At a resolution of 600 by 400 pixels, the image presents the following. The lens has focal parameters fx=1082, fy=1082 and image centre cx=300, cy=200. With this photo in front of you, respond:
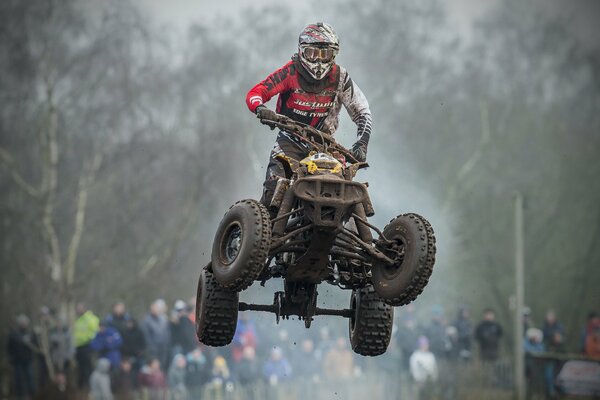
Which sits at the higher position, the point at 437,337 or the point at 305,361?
the point at 437,337

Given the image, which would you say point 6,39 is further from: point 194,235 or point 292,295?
point 292,295

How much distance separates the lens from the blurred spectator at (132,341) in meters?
21.9

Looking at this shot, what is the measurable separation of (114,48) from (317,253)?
86.0ft

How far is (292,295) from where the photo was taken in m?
13.0

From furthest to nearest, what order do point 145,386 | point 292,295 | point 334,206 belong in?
point 145,386 < point 292,295 < point 334,206

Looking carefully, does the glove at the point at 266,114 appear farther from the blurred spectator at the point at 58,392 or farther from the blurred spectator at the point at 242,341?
the blurred spectator at the point at 58,392

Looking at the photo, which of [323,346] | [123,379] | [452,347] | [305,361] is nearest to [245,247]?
[123,379]

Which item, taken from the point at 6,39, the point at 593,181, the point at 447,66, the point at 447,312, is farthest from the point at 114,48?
the point at 593,181

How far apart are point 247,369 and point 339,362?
2.74m

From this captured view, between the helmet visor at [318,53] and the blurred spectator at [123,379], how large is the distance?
11.0 m

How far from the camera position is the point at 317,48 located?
41.9 ft

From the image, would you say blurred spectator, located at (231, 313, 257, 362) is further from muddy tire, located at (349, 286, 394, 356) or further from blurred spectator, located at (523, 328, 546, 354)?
muddy tire, located at (349, 286, 394, 356)

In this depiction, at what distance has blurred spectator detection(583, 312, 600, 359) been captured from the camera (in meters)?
26.2

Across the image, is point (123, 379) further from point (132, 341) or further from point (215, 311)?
point (215, 311)
